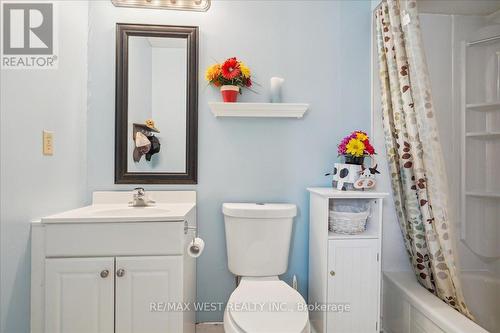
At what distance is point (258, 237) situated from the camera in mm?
Result: 1570

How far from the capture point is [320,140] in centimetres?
182

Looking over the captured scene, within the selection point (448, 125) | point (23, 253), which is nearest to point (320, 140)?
point (448, 125)

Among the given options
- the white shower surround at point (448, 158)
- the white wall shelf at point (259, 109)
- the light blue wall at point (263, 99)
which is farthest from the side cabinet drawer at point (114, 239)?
the white shower surround at point (448, 158)

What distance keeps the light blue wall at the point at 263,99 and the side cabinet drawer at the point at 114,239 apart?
532mm

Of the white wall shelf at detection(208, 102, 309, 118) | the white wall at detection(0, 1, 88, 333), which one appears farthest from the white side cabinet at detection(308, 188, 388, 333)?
the white wall at detection(0, 1, 88, 333)

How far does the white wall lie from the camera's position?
45.3 inches

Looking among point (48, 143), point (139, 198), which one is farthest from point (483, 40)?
point (48, 143)

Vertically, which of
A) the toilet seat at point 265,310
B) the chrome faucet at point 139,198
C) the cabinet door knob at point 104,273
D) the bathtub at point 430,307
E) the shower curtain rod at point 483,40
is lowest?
the bathtub at point 430,307

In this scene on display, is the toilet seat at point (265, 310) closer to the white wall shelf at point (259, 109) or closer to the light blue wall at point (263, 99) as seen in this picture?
the light blue wall at point (263, 99)

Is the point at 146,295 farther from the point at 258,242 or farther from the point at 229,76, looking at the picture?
the point at 229,76

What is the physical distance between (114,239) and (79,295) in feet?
0.92

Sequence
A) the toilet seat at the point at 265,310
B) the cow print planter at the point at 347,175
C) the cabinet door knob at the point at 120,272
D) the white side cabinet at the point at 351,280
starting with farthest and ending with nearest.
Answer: the cow print planter at the point at 347,175 → the white side cabinet at the point at 351,280 → the cabinet door knob at the point at 120,272 → the toilet seat at the point at 265,310

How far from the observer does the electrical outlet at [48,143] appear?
1.35 m

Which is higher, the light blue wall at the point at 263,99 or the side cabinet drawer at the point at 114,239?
the light blue wall at the point at 263,99
